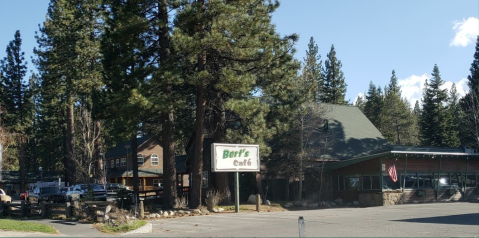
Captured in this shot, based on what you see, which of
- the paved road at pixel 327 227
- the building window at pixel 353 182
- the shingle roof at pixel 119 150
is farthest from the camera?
the shingle roof at pixel 119 150

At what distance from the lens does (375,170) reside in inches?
1302

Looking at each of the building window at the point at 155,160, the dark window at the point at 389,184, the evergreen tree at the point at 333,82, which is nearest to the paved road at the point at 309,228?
the dark window at the point at 389,184

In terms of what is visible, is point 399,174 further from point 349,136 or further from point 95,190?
point 95,190

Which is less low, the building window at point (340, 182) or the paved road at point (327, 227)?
the building window at point (340, 182)

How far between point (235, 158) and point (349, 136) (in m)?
17.9

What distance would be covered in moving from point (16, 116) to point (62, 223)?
4422 centimetres

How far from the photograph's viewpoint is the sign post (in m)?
25.4

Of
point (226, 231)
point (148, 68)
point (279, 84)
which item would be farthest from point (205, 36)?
point (226, 231)

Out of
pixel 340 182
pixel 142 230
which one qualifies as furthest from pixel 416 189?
pixel 142 230

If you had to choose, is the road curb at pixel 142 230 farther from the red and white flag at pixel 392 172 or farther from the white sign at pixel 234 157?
the red and white flag at pixel 392 172

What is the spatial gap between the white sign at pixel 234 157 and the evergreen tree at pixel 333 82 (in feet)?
148

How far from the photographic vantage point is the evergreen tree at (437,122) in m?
53.8

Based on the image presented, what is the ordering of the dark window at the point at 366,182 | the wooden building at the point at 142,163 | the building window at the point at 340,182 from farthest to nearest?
the wooden building at the point at 142,163, the building window at the point at 340,182, the dark window at the point at 366,182

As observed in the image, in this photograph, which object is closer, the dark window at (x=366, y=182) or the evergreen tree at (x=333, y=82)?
the dark window at (x=366, y=182)
